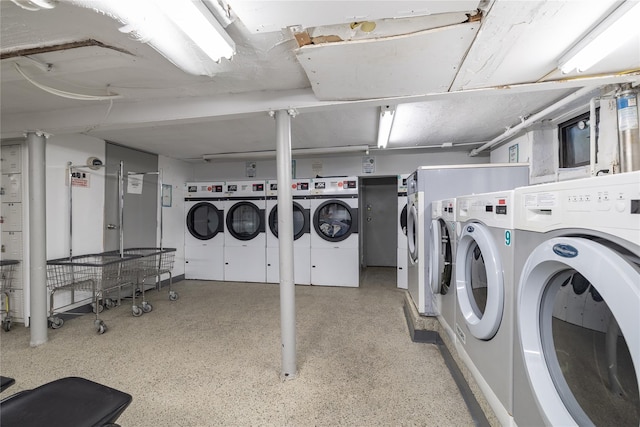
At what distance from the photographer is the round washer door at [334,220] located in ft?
12.9

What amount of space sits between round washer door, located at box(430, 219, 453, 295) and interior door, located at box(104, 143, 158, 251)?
386 centimetres

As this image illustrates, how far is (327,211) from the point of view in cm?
412

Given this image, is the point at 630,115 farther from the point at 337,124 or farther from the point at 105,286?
the point at 105,286

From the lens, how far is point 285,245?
72.5 inches

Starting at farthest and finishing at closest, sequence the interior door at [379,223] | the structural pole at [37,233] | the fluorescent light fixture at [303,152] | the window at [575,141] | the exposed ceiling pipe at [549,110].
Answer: the interior door at [379,223] < the fluorescent light fixture at [303,152] < the window at [575,141] < the structural pole at [37,233] < the exposed ceiling pipe at [549,110]

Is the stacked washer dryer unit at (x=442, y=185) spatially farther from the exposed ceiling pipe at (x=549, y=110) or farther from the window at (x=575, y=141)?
the window at (x=575, y=141)

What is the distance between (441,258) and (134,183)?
13.2 feet

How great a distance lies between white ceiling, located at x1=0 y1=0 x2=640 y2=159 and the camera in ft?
3.63

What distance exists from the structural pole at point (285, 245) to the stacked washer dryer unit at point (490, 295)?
111 centimetres

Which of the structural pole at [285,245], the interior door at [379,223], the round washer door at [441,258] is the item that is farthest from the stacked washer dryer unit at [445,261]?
the interior door at [379,223]

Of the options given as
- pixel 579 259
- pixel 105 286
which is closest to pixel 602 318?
pixel 579 259

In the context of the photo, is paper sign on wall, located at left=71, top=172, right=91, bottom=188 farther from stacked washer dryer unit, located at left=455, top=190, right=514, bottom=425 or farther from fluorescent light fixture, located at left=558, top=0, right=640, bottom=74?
fluorescent light fixture, located at left=558, top=0, right=640, bottom=74

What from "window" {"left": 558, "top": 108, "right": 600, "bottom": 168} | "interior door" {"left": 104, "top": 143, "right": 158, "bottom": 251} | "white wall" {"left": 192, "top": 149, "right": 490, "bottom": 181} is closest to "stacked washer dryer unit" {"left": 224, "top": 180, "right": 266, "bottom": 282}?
"white wall" {"left": 192, "top": 149, "right": 490, "bottom": 181}

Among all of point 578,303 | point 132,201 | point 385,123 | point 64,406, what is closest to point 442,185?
point 385,123
